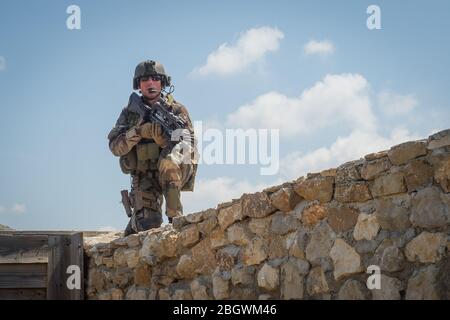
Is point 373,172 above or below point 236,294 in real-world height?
above

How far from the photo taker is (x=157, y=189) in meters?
6.29

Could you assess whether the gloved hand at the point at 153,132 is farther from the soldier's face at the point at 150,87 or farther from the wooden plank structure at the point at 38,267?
the wooden plank structure at the point at 38,267

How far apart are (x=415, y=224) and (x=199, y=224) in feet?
6.46

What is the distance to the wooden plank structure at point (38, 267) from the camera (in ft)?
16.6

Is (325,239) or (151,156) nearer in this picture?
(325,239)

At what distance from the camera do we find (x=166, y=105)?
20.3 feet

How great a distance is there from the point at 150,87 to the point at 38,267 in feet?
8.20

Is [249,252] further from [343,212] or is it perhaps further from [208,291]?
[343,212]

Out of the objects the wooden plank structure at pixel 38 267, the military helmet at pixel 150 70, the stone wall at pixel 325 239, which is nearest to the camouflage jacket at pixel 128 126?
the military helmet at pixel 150 70

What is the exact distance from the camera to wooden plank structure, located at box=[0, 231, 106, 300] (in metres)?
5.05

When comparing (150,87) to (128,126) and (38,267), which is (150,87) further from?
(38,267)

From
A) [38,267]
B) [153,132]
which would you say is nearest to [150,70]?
[153,132]

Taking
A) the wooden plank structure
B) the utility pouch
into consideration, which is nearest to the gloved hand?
the utility pouch
